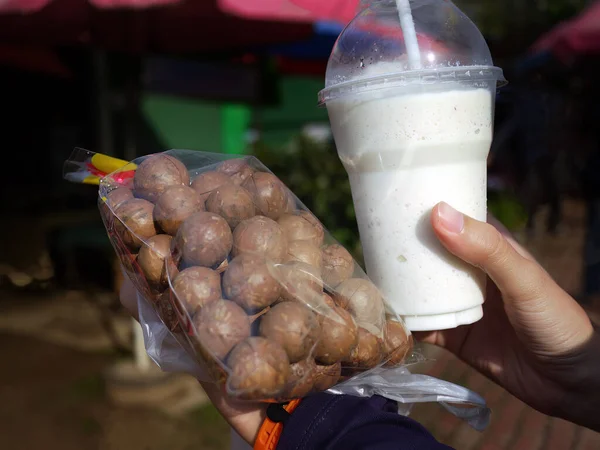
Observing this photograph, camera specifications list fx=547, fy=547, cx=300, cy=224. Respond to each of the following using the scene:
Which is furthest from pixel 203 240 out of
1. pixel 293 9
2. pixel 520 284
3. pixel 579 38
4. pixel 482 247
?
pixel 579 38

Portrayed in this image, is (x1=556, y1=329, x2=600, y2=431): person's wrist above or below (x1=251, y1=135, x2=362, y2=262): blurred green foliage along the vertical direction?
above

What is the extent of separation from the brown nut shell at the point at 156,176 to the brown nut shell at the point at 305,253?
28 centimetres

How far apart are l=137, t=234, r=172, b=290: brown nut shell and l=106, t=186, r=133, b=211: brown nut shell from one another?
4.6 inches

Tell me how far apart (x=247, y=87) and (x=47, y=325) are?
3033 millimetres

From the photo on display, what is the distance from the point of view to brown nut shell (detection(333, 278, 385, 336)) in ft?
3.70

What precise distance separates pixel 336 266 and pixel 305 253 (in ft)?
0.30

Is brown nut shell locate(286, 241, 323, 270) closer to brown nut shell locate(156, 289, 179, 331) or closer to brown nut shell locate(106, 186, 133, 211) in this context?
brown nut shell locate(156, 289, 179, 331)

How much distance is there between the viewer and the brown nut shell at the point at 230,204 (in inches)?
44.1

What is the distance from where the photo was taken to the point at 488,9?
11977 mm

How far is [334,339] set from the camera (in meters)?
1.03

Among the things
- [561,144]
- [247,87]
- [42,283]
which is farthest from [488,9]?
[42,283]

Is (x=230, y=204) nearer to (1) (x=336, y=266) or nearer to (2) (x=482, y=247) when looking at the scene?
(1) (x=336, y=266)

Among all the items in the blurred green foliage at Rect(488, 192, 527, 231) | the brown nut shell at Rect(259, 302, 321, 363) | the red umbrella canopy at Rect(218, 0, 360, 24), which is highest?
the red umbrella canopy at Rect(218, 0, 360, 24)

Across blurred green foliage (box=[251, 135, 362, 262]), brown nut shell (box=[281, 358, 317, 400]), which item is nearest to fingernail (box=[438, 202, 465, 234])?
brown nut shell (box=[281, 358, 317, 400])
